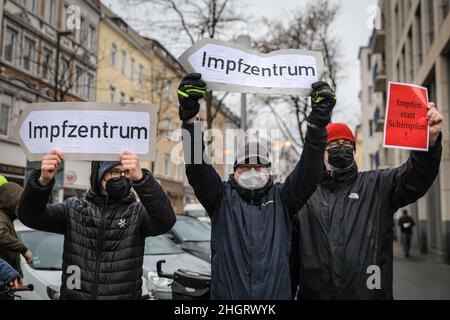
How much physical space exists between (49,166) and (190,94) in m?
1.03

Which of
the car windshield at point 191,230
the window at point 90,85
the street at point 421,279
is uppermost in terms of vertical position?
the window at point 90,85

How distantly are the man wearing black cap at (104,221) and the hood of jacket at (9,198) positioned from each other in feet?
4.55

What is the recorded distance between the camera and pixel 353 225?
3.05 meters

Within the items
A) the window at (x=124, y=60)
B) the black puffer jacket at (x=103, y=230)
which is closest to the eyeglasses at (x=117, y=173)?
the black puffer jacket at (x=103, y=230)

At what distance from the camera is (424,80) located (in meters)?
16.1

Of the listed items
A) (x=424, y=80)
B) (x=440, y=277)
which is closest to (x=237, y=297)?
(x=440, y=277)

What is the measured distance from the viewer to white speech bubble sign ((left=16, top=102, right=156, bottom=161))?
10.5 ft

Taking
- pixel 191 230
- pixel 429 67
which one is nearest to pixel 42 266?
pixel 191 230

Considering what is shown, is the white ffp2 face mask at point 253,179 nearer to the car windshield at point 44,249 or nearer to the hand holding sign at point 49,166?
the hand holding sign at point 49,166

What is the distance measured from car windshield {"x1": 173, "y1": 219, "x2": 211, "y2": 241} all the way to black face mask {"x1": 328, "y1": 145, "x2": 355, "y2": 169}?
540 centimetres

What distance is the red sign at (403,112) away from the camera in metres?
3.14

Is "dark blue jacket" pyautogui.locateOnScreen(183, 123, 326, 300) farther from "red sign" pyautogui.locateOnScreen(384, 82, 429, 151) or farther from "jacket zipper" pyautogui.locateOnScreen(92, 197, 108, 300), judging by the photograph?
"jacket zipper" pyautogui.locateOnScreen(92, 197, 108, 300)

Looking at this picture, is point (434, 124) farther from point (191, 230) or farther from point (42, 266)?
point (191, 230)
